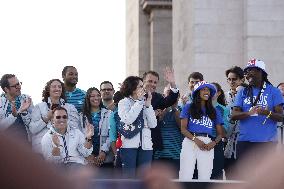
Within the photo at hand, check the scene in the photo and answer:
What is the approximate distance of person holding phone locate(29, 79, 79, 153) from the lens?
332 inches

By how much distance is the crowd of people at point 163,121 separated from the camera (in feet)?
27.0

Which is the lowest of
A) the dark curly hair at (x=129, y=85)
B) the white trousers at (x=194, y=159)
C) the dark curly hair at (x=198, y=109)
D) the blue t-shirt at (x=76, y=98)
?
the white trousers at (x=194, y=159)

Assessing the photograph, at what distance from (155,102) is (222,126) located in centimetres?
87

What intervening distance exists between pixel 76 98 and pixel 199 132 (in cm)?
188

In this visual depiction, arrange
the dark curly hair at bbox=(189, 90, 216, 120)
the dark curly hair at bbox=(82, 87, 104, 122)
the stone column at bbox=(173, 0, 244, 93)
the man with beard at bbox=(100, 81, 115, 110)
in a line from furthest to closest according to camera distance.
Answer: the stone column at bbox=(173, 0, 244, 93) < the man with beard at bbox=(100, 81, 115, 110) < the dark curly hair at bbox=(82, 87, 104, 122) < the dark curly hair at bbox=(189, 90, 216, 120)

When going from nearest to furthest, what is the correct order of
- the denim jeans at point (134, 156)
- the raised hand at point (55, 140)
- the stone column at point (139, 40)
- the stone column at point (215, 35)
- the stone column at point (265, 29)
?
the raised hand at point (55, 140) < the denim jeans at point (134, 156) < the stone column at point (265, 29) < the stone column at point (215, 35) < the stone column at point (139, 40)

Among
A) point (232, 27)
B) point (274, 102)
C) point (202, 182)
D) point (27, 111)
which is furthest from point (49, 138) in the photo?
point (232, 27)

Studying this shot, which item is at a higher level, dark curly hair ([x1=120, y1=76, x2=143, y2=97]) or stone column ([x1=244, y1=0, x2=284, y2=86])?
stone column ([x1=244, y1=0, x2=284, y2=86])

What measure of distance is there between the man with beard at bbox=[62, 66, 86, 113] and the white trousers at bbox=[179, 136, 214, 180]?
1.65 meters

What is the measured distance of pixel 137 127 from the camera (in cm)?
834

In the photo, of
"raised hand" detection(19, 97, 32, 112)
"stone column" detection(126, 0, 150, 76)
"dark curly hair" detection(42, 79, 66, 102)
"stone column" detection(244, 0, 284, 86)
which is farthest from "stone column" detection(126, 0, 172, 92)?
"raised hand" detection(19, 97, 32, 112)

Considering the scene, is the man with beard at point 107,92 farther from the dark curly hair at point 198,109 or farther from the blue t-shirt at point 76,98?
the dark curly hair at point 198,109

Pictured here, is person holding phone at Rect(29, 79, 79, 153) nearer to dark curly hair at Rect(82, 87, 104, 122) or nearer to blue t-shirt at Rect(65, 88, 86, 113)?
dark curly hair at Rect(82, 87, 104, 122)

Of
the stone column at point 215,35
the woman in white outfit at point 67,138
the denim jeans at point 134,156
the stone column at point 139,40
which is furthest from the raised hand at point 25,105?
the stone column at point 139,40
